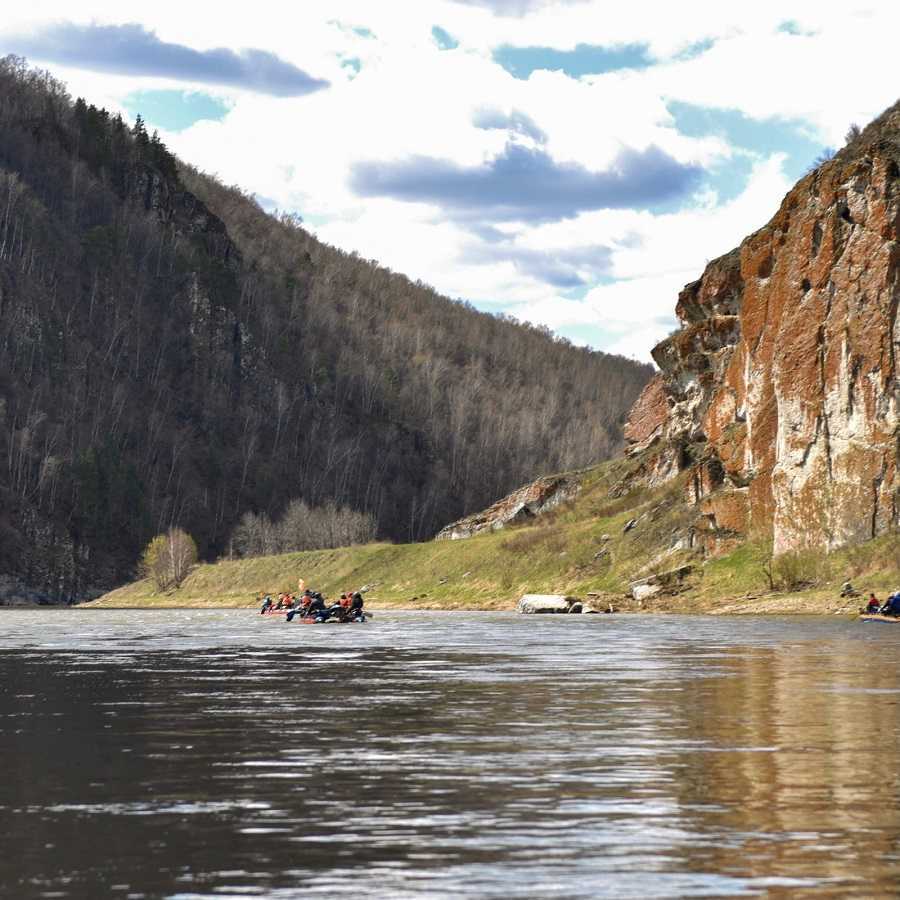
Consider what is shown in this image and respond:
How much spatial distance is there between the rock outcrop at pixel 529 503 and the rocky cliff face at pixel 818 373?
1737 inches

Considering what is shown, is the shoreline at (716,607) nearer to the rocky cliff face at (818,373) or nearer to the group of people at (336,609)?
Result: the rocky cliff face at (818,373)

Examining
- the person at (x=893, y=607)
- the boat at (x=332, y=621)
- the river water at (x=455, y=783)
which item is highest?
the person at (x=893, y=607)

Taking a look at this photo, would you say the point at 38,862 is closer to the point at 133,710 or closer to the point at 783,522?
the point at 133,710

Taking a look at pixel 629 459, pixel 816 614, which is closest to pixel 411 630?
pixel 816 614

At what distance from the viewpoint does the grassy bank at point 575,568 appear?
8531 centimetres

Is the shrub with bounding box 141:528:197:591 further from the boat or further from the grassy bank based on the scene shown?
the boat

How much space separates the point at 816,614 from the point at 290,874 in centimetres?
6771

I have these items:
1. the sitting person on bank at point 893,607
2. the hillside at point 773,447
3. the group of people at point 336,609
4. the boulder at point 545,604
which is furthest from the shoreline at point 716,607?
the group of people at point 336,609

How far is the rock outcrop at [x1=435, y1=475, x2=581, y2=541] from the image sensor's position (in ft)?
512

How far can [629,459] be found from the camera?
146875 millimetres

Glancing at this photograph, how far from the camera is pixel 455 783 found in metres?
17.4

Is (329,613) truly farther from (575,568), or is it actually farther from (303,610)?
(575,568)

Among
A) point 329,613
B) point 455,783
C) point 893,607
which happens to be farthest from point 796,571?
point 455,783

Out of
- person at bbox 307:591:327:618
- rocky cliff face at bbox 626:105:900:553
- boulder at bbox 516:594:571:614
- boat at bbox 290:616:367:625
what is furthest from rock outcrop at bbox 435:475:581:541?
boat at bbox 290:616:367:625
